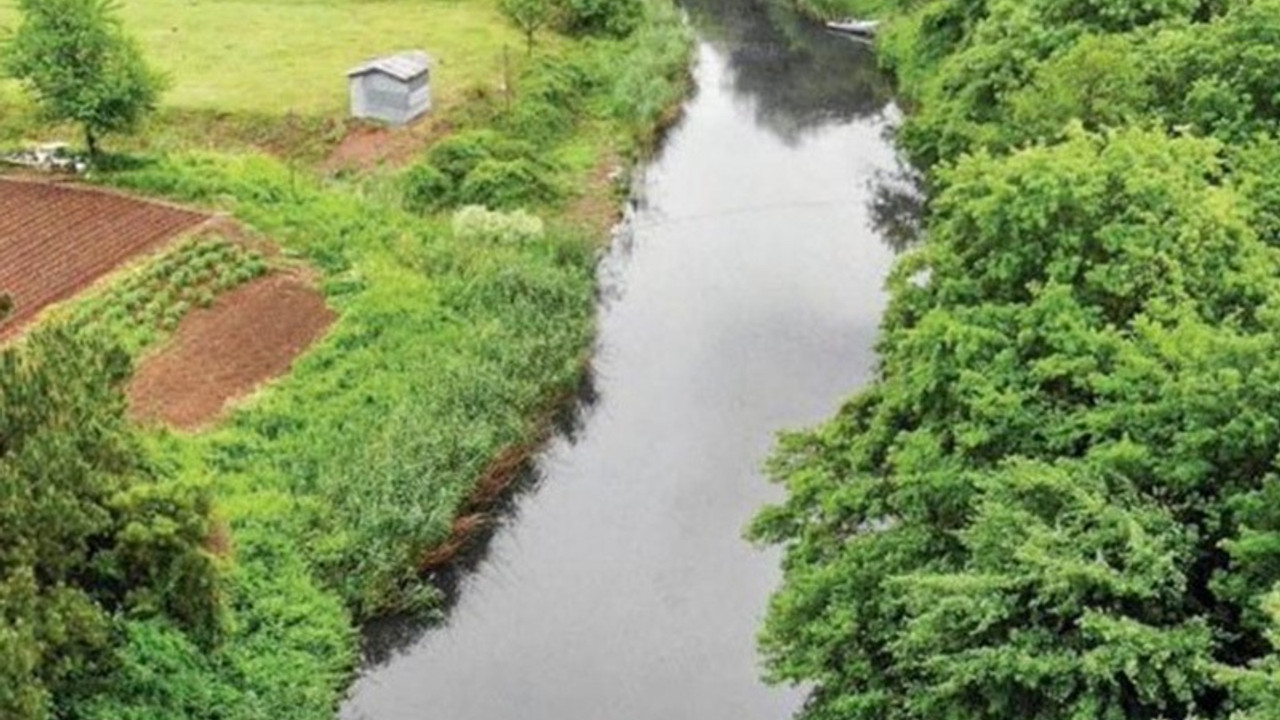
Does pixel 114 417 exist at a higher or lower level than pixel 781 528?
higher

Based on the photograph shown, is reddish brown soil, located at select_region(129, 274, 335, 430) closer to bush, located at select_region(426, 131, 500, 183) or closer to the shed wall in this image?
bush, located at select_region(426, 131, 500, 183)

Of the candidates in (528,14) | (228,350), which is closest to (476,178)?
(228,350)

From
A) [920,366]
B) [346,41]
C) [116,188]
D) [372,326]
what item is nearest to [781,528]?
[920,366]

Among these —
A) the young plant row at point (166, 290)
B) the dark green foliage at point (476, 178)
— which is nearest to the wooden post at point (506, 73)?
the dark green foliage at point (476, 178)

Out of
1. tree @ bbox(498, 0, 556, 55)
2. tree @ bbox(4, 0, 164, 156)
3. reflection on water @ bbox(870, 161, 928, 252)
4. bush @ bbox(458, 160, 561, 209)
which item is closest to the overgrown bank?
reflection on water @ bbox(870, 161, 928, 252)

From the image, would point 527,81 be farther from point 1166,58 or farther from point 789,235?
point 1166,58

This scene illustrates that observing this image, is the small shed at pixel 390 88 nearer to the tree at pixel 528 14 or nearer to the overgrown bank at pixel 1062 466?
the tree at pixel 528 14
